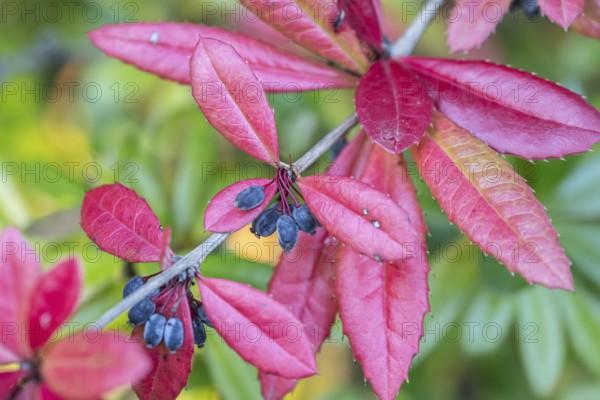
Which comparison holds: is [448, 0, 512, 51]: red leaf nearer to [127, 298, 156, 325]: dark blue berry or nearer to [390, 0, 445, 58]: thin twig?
[390, 0, 445, 58]: thin twig

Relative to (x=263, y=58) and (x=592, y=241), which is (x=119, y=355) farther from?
(x=592, y=241)

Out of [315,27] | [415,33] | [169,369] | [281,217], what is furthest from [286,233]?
[415,33]

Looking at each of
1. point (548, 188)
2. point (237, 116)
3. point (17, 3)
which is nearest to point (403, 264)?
point (237, 116)

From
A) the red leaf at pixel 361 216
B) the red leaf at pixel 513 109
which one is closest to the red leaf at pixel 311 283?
the red leaf at pixel 361 216

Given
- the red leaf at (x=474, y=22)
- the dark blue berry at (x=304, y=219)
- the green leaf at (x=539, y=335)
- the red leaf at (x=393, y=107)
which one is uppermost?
the red leaf at (x=474, y=22)

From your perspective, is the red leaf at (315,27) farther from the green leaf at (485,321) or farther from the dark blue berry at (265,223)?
the green leaf at (485,321)
